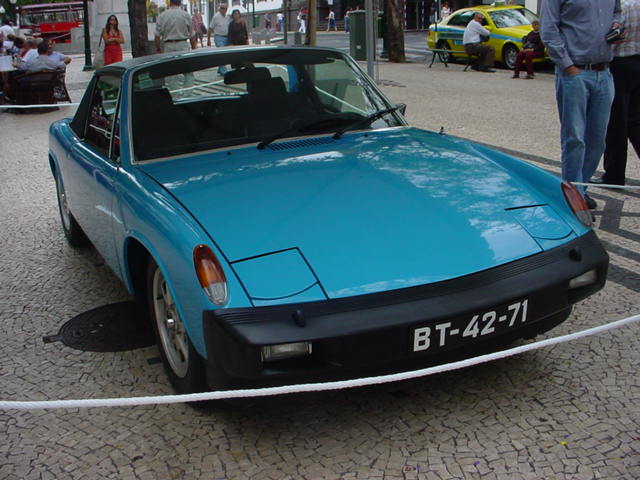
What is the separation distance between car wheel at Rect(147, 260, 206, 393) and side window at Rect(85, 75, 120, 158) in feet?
3.07

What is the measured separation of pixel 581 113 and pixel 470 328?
11.1 ft

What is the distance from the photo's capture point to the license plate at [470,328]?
2514 millimetres

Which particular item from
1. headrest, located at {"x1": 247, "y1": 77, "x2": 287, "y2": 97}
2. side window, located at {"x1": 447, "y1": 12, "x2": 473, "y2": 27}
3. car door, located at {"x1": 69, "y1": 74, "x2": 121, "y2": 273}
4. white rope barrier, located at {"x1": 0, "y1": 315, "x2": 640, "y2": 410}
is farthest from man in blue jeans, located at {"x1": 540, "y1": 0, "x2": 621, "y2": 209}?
side window, located at {"x1": 447, "y1": 12, "x2": 473, "y2": 27}

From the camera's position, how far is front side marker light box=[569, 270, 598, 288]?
291 centimetres

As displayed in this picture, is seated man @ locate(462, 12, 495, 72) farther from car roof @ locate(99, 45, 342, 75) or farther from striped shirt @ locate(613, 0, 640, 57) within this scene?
car roof @ locate(99, 45, 342, 75)

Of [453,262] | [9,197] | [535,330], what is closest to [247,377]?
[453,262]

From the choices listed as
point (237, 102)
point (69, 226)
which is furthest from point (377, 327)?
point (69, 226)

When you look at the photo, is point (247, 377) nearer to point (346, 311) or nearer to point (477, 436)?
point (346, 311)

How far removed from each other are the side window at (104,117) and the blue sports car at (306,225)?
1.0 inches

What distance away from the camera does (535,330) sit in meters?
2.83

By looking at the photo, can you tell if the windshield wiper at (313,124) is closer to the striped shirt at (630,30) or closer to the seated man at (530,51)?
the striped shirt at (630,30)

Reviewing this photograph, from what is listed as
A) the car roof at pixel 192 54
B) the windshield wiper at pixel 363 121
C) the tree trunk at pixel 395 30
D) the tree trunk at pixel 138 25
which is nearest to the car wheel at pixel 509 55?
the tree trunk at pixel 395 30

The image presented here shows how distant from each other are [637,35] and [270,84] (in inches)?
129

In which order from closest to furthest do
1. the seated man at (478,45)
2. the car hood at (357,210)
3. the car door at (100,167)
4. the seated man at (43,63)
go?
the car hood at (357,210) → the car door at (100,167) → the seated man at (43,63) → the seated man at (478,45)
